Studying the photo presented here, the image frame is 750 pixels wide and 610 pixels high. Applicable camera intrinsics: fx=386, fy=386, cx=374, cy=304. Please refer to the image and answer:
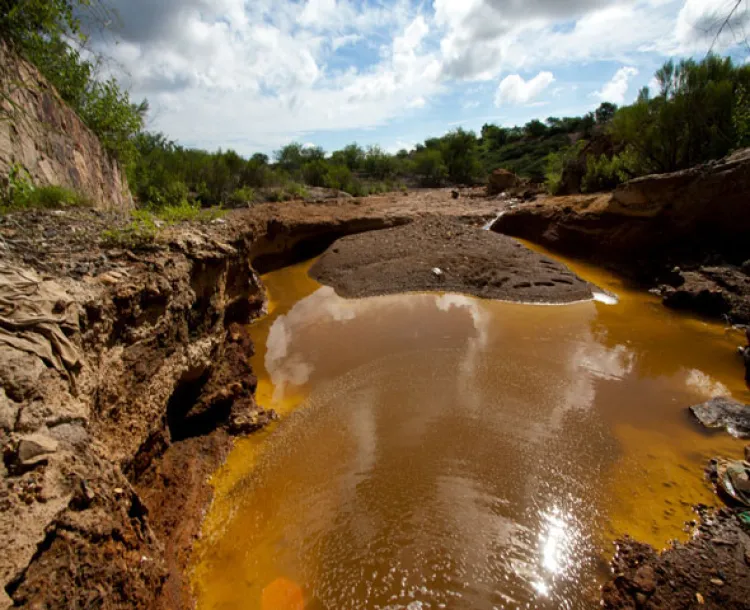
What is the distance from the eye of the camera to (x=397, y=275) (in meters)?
10.5

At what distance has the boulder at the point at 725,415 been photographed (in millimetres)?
4688

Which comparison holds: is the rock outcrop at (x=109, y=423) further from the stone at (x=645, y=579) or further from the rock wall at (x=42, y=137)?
the stone at (x=645, y=579)

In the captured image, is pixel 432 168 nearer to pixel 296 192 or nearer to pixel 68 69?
pixel 296 192

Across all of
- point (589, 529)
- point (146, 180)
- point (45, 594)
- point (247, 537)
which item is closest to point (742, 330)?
point (589, 529)

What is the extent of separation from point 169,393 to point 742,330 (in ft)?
31.8

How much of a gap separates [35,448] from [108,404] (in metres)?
1.13

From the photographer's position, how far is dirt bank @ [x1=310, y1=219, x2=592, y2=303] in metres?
9.52

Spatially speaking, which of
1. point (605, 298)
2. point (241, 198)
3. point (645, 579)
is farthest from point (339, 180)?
Result: point (645, 579)

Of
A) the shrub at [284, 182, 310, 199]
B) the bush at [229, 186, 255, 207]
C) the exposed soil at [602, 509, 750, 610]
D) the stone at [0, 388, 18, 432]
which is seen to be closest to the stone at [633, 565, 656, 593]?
the exposed soil at [602, 509, 750, 610]

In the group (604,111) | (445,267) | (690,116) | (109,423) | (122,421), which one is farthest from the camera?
(604,111)

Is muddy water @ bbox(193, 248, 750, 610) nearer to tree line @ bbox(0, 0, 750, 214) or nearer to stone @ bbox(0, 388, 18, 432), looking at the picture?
stone @ bbox(0, 388, 18, 432)

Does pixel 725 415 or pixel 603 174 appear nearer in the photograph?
pixel 725 415

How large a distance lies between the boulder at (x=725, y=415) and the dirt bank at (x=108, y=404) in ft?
18.7

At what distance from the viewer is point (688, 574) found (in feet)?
9.75
